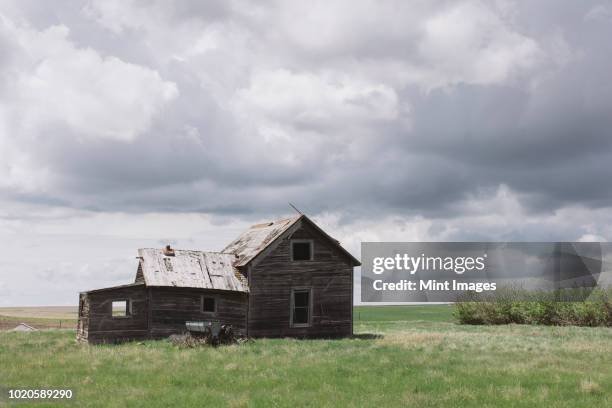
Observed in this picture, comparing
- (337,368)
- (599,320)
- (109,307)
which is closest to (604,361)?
(337,368)

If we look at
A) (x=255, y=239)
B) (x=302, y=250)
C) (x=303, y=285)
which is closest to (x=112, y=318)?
(x=255, y=239)

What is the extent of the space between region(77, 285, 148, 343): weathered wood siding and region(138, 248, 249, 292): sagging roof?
114 cm

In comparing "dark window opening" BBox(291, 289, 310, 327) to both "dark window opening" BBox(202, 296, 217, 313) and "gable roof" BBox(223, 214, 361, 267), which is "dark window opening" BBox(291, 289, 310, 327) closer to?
"gable roof" BBox(223, 214, 361, 267)

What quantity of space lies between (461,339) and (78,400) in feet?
67.3

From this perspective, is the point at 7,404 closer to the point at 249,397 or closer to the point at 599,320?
the point at 249,397

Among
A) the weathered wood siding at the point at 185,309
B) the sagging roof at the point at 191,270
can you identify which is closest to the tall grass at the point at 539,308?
the sagging roof at the point at 191,270

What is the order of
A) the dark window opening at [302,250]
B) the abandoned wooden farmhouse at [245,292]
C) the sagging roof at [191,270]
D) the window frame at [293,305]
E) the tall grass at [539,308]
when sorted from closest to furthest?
the abandoned wooden farmhouse at [245,292] < the sagging roof at [191,270] < the window frame at [293,305] < the dark window opening at [302,250] < the tall grass at [539,308]

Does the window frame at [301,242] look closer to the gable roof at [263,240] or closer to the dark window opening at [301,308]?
the gable roof at [263,240]

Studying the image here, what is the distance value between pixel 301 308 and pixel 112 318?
31.7 feet

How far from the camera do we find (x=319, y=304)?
3512 cm

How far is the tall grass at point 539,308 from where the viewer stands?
48031 mm

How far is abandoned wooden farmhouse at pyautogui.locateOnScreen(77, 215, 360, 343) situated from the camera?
3238cm

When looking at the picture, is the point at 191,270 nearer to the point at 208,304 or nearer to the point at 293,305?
the point at 208,304

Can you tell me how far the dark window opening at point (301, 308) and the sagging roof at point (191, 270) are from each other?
113 inches
